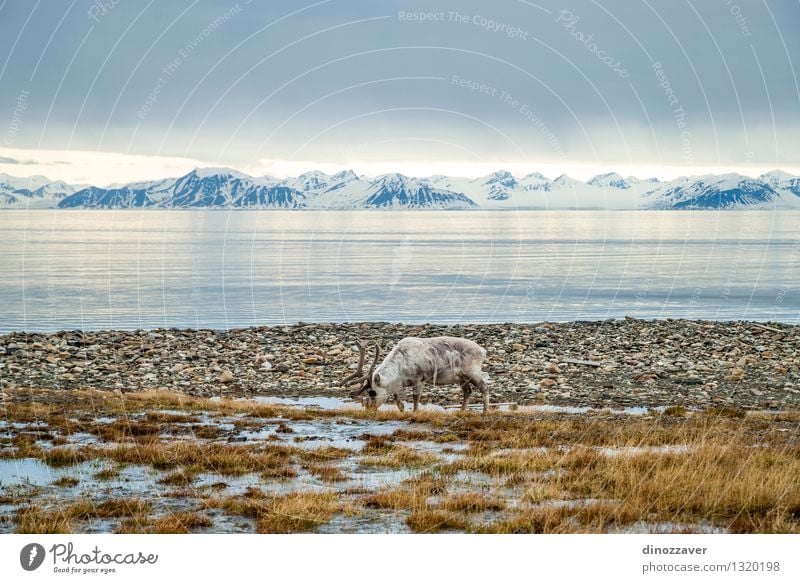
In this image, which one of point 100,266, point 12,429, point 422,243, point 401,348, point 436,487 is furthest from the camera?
point 422,243

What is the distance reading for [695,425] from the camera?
70.8 feet

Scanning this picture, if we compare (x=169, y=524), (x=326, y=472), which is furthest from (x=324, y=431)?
(x=169, y=524)

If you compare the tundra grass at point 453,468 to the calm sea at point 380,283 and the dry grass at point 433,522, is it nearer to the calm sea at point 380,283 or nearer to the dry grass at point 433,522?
the dry grass at point 433,522

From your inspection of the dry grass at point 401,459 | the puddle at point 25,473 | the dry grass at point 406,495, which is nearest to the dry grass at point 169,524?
the dry grass at point 406,495

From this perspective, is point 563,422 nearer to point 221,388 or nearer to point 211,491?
point 211,491

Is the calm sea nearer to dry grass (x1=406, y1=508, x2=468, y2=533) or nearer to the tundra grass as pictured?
the tundra grass

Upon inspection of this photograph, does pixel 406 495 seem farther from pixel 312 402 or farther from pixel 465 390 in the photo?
pixel 312 402

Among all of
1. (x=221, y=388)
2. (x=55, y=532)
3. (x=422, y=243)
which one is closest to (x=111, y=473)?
(x=55, y=532)

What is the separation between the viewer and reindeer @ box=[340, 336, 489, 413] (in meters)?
23.9

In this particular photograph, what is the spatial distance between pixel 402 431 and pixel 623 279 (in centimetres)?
8028
